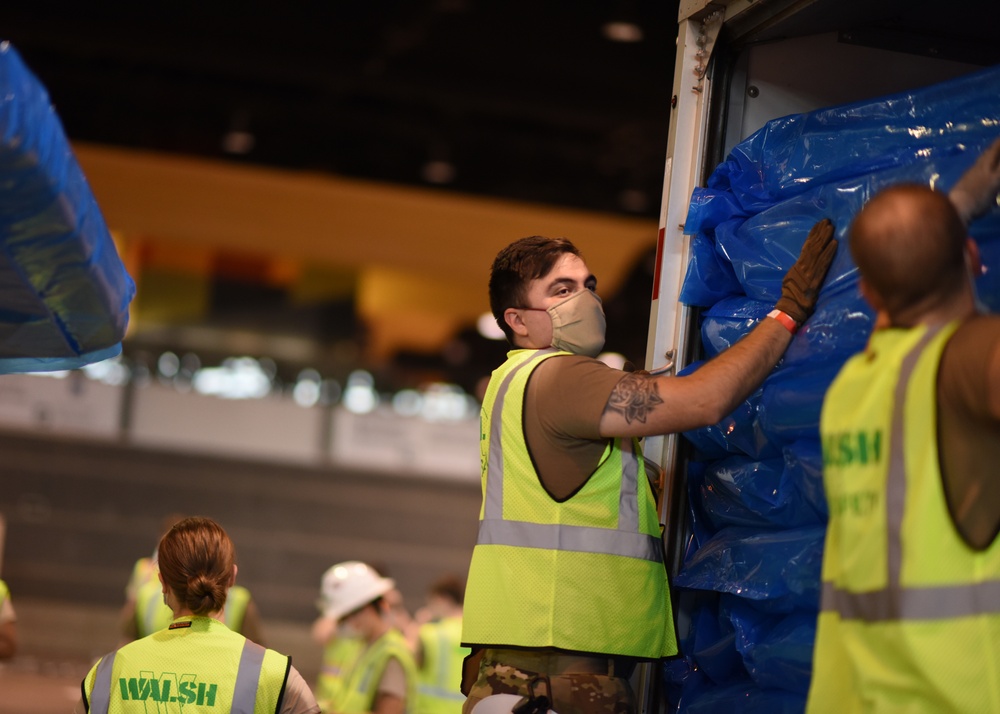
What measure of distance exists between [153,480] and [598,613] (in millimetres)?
11325

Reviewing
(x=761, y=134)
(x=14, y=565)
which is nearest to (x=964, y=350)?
(x=761, y=134)

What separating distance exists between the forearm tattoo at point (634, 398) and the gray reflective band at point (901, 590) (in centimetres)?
67

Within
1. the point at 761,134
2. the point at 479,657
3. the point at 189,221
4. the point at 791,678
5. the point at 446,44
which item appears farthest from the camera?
the point at 189,221

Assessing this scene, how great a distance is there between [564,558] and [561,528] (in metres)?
0.06

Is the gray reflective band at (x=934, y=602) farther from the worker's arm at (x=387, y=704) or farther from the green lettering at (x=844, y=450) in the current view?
the worker's arm at (x=387, y=704)

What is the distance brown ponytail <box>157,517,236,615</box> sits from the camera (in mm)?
2879

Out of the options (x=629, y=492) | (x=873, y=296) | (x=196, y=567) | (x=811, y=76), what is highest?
(x=811, y=76)

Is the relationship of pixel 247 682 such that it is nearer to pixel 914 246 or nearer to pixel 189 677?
pixel 189 677

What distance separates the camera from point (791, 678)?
254 centimetres

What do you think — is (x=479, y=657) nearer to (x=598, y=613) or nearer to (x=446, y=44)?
(x=598, y=613)

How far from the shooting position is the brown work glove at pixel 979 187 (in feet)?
6.93

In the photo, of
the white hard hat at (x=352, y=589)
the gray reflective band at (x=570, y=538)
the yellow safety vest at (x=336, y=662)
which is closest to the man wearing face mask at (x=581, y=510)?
the gray reflective band at (x=570, y=538)

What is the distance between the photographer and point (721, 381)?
247 cm

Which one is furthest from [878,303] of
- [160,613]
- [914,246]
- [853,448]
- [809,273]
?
[160,613]
